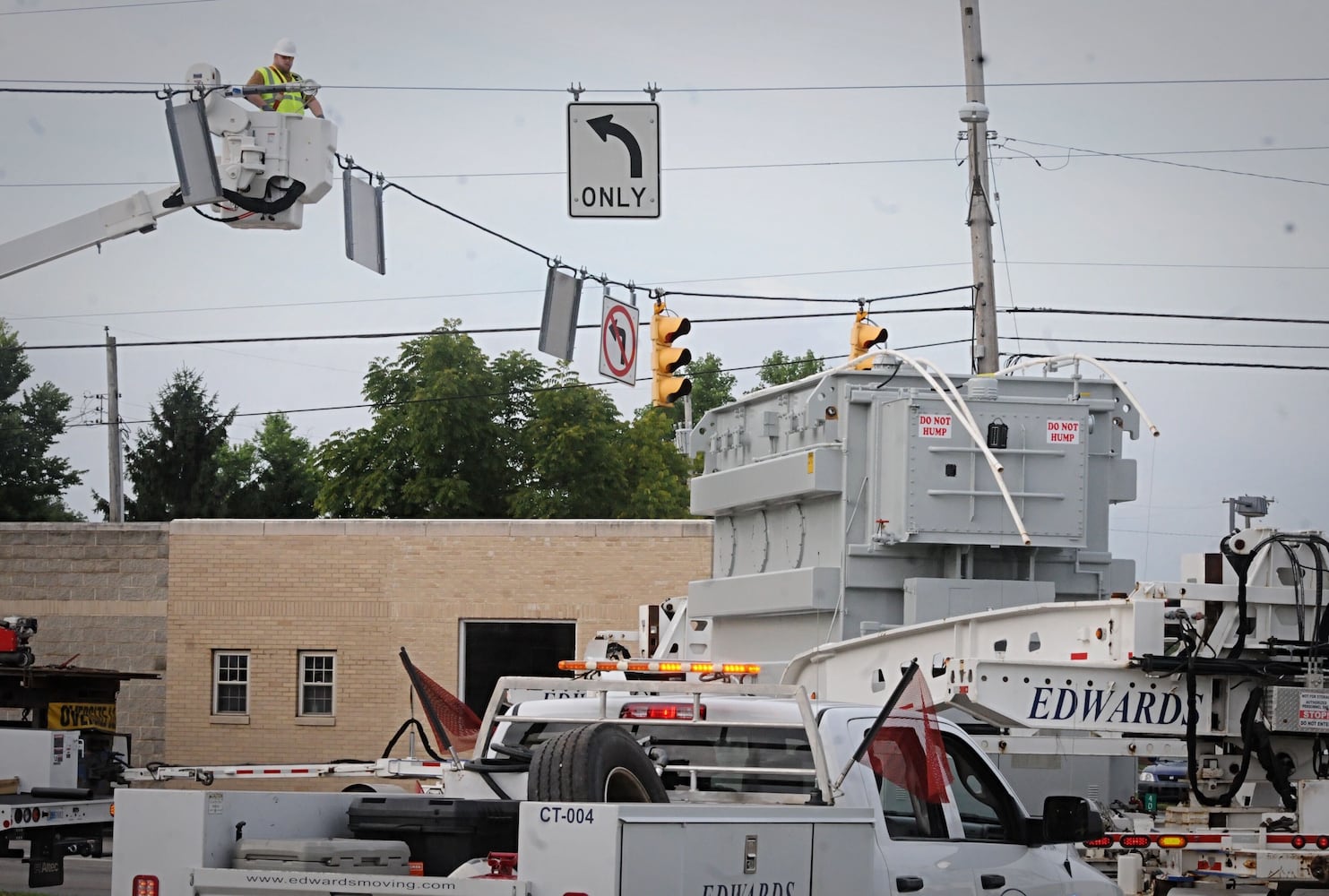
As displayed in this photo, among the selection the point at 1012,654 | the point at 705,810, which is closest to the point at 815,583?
the point at 1012,654

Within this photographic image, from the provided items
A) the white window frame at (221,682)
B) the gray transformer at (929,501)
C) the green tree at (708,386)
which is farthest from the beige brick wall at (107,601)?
the green tree at (708,386)

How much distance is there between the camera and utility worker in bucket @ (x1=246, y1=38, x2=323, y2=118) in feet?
49.1

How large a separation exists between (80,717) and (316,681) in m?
14.1

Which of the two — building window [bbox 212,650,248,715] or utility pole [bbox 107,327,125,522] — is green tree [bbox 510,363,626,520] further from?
building window [bbox 212,650,248,715]

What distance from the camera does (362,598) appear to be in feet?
96.3

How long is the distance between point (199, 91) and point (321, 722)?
16.8 meters

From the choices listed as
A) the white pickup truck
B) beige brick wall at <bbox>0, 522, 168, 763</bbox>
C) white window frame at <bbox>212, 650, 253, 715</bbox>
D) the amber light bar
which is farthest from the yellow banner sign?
beige brick wall at <bbox>0, 522, 168, 763</bbox>

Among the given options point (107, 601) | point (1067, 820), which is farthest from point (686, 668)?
point (107, 601)

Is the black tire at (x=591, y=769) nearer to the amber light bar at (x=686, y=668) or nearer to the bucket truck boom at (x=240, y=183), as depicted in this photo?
the amber light bar at (x=686, y=668)

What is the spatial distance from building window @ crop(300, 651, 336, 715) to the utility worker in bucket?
15936 mm

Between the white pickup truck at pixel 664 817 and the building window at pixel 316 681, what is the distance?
2177 cm

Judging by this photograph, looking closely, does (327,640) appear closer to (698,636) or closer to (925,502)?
(698,636)

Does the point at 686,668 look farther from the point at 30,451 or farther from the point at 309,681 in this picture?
the point at 30,451

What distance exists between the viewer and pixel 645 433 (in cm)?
5375
